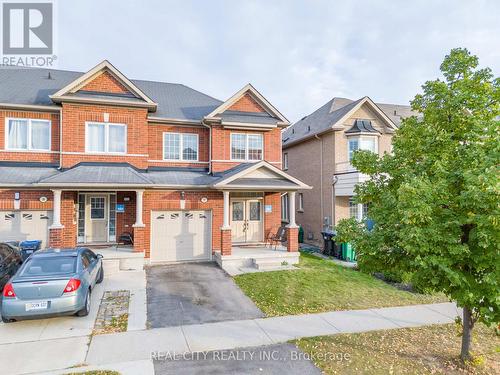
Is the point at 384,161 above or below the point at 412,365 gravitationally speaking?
above

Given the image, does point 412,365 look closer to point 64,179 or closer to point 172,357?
point 172,357

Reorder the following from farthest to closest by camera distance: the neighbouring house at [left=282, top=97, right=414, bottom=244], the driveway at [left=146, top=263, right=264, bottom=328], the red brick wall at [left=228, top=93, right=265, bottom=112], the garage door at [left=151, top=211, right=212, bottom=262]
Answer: the neighbouring house at [left=282, top=97, right=414, bottom=244], the red brick wall at [left=228, top=93, right=265, bottom=112], the garage door at [left=151, top=211, right=212, bottom=262], the driveway at [left=146, top=263, right=264, bottom=328]

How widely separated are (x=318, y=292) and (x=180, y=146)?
10109 mm

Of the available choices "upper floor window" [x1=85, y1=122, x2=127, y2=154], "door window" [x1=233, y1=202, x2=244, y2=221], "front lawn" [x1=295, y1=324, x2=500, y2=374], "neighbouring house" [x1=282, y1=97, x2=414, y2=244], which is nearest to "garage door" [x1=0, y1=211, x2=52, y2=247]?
"upper floor window" [x1=85, y1=122, x2=127, y2=154]

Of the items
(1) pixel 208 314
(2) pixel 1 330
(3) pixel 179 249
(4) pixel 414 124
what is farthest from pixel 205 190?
(4) pixel 414 124

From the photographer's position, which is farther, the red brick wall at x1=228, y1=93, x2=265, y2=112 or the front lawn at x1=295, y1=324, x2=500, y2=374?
the red brick wall at x1=228, y1=93, x2=265, y2=112

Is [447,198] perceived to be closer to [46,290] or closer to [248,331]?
[248,331]

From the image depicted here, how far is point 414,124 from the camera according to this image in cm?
624

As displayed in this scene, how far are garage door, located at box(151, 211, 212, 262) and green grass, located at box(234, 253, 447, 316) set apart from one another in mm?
3479

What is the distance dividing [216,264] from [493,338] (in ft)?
32.0

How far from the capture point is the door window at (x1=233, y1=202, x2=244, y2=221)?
52.5 ft

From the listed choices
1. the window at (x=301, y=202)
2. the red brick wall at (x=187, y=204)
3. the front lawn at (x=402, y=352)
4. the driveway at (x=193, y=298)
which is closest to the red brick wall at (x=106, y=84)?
the red brick wall at (x=187, y=204)

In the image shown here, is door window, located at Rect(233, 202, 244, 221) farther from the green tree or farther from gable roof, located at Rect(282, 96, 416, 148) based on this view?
the green tree

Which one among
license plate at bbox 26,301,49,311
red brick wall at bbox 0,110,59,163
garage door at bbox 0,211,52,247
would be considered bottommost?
license plate at bbox 26,301,49,311
